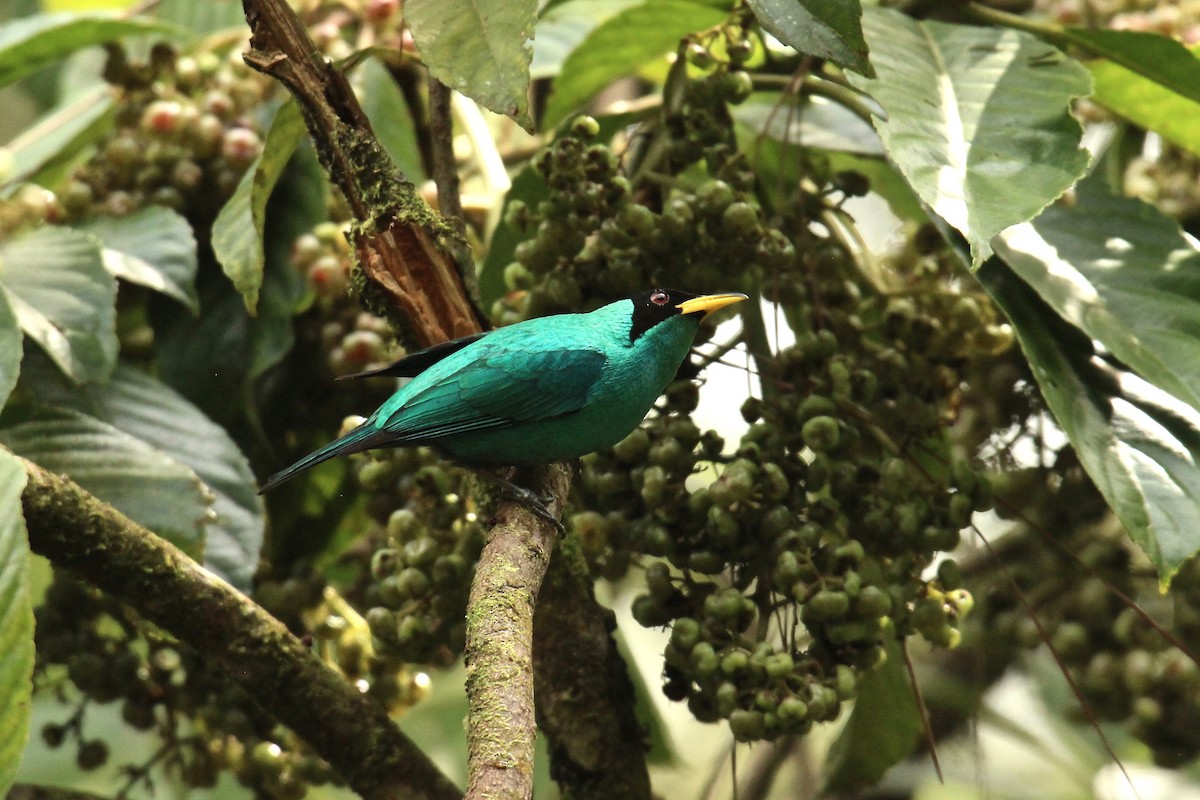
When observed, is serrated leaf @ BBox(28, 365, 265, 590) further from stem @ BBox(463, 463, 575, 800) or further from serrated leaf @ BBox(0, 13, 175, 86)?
serrated leaf @ BBox(0, 13, 175, 86)

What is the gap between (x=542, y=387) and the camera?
9.04 feet

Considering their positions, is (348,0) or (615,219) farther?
(348,0)

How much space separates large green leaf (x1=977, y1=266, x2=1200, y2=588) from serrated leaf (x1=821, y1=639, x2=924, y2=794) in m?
0.88

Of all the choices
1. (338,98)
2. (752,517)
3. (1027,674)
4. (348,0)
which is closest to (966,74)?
(752,517)

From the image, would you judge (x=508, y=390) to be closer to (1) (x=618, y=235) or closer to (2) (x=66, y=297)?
(1) (x=618, y=235)

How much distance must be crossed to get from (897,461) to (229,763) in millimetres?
1609

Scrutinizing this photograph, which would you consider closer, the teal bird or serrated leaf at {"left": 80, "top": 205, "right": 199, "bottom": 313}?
the teal bird

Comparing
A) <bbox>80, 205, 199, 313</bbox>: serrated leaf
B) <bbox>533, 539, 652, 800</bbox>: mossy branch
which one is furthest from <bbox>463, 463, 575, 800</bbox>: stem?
<bbox>80, 205, 199, 313</bbox>: serrated leaf

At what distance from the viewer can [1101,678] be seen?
10.0 ft

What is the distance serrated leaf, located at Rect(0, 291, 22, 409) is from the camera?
2.33m

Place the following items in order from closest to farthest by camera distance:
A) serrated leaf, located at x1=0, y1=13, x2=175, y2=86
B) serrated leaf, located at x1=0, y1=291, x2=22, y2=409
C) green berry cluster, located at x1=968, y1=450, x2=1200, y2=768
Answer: serrated leaf, located at x1=0, y1=291, x2=22, y2=409, green berry cluster, located at x1=968, y1=450, x2=1200, y2=768, serrated leaf, located at x1=0, y1=13, x2=175, y2=86

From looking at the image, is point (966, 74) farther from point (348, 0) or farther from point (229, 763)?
point (229, 763)

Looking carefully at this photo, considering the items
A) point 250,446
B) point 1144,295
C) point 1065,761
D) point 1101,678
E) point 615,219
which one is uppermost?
point 615,219

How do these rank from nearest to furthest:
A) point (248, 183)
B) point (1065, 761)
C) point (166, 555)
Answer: point (166, 555) < point (248, 183) < point (1065, 761)
